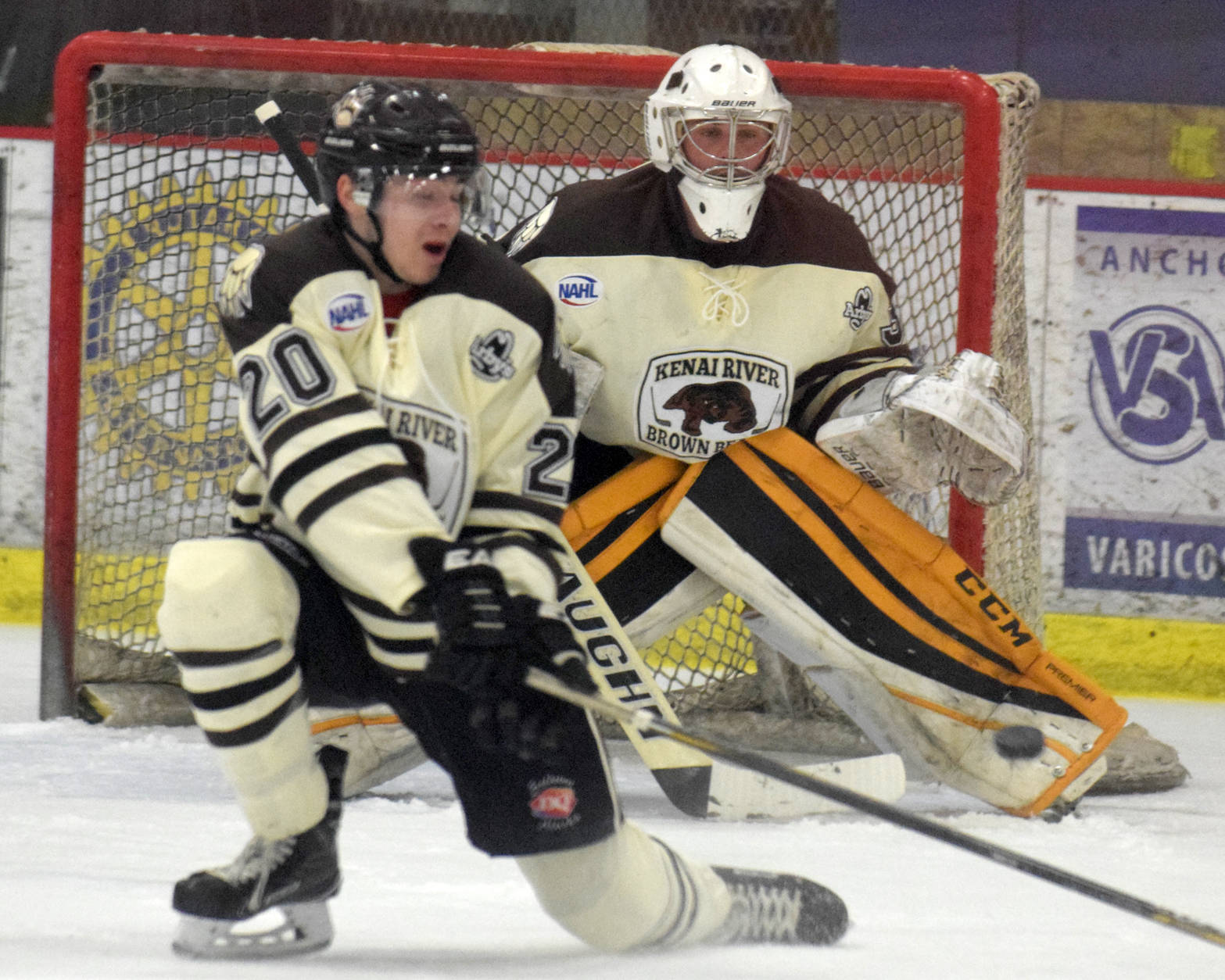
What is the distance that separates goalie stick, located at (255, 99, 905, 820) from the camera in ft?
7.72

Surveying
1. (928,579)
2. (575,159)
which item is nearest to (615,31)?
(575,159)

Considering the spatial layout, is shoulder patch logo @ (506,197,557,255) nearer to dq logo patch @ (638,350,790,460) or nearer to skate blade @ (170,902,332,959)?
dq logo patch @ (638,350,790,460)

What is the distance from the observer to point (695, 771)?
236 centimetres

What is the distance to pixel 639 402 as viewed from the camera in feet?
7.97

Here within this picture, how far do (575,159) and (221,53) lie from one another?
0.68 metres

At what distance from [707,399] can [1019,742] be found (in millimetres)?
647

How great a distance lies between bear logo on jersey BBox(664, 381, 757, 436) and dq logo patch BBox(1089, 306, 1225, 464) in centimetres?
144

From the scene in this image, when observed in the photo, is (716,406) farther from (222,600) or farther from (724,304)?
(222,600)

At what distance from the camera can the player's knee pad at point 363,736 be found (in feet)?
7.73

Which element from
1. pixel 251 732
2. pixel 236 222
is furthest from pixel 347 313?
pixel 236 222

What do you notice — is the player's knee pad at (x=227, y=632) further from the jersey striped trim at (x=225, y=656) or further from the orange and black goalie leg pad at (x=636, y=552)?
the orange and black goalie leg pad at (x=636, y=552)

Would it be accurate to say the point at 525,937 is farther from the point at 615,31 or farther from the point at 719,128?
the point at 615,31

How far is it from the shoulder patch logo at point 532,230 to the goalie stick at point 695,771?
1.00ft

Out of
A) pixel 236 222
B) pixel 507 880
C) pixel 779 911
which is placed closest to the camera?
pixel 779 911
